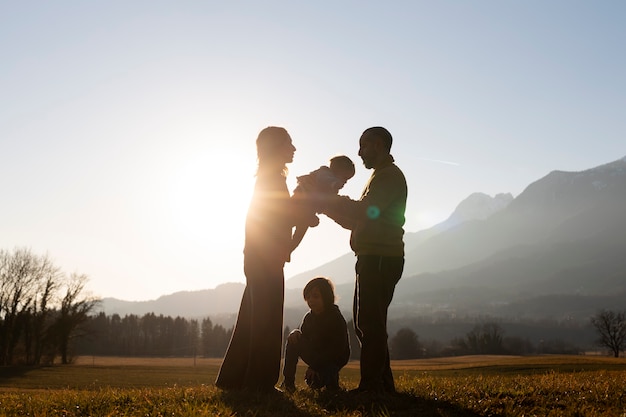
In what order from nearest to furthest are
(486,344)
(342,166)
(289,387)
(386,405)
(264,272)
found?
(386,405), (264,272), (289,387), (342,166), (486,344)

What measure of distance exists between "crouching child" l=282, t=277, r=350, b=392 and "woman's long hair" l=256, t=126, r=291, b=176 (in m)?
2.04

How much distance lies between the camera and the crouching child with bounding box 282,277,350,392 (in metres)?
8.14

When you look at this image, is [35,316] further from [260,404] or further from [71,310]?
[260,404]

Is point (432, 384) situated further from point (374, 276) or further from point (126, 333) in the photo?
point (126, 333)

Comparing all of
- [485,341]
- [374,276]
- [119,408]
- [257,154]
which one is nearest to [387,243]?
[374,276]

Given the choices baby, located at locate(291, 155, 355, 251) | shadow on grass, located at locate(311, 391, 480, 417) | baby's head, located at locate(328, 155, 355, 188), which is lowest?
shadow on grass, located at locate(311, 391, 480, 417)

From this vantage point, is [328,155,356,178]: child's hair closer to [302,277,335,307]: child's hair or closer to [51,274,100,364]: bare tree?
[302,277,335,307]: child's hair

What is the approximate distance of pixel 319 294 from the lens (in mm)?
8250

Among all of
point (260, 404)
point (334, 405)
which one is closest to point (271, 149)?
point (260, 404)

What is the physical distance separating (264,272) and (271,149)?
5.66 ft

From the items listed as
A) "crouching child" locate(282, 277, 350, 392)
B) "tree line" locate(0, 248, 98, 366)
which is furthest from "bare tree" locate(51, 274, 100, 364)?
"crouching child" locate(282, 277, 350, 392)

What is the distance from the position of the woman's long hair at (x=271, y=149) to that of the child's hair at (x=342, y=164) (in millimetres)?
948

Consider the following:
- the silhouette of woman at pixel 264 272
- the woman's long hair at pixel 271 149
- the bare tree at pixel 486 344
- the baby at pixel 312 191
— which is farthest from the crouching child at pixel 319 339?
the bare tree at pixel 486 344

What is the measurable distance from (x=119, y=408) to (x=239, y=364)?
70.5 inches
